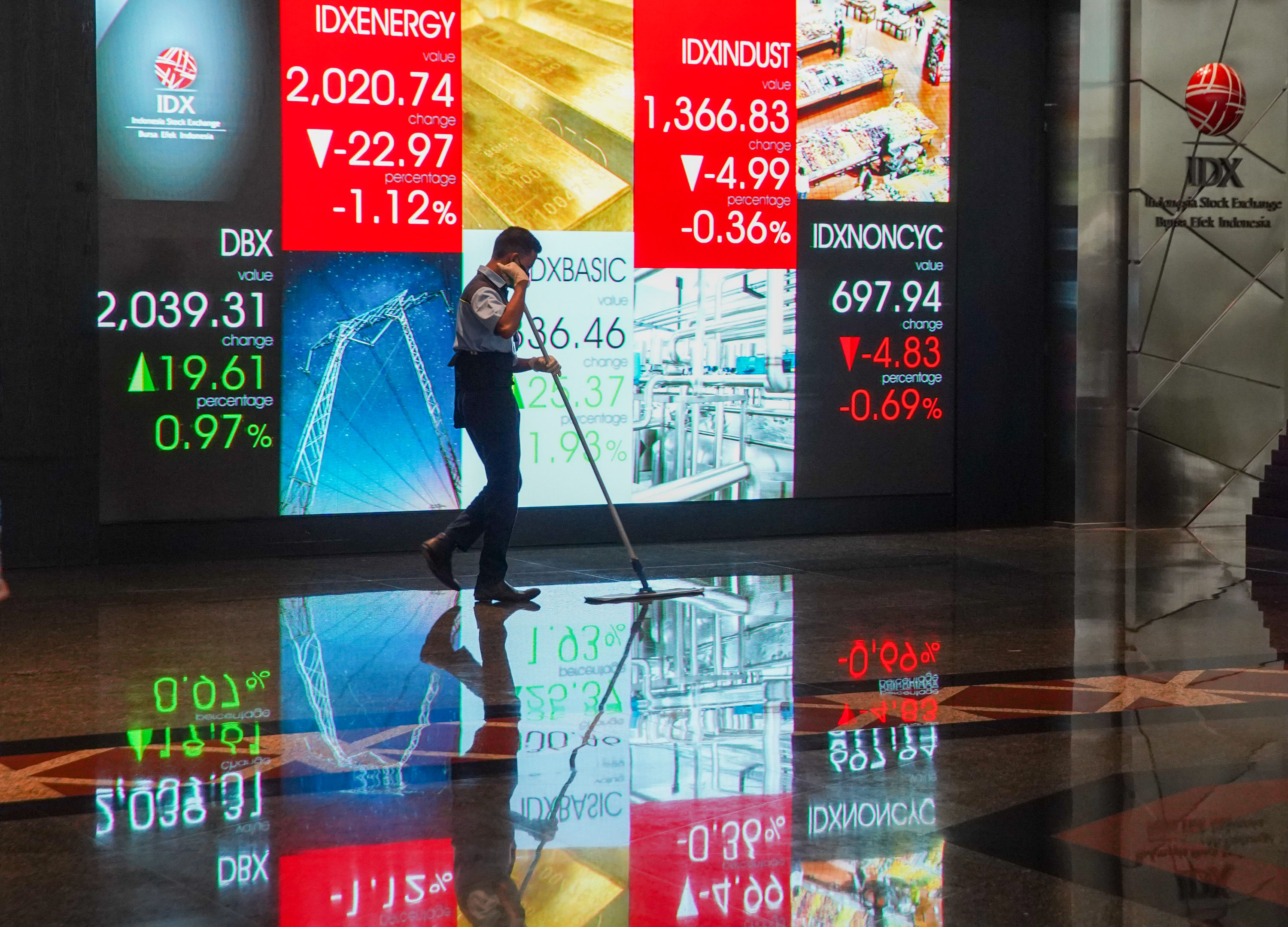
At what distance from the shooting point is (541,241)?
8758mm

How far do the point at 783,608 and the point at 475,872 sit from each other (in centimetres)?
367

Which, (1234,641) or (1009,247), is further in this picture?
(1009,247)

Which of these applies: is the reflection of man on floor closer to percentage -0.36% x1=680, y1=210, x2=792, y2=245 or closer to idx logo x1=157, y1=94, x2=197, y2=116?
idx logo x1=157, y1=94, x2=197, y2=116

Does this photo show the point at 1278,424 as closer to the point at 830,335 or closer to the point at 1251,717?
the point at 830,335

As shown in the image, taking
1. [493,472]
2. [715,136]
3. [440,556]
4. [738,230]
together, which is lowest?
[440,556]

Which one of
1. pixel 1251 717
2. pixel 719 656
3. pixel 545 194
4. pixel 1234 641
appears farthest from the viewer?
pixel 545 194

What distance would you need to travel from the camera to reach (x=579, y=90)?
8758 mm

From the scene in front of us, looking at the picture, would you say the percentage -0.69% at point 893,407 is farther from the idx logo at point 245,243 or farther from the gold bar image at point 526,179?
the idx logo at point 245,243

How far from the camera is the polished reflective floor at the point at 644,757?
9.43ft

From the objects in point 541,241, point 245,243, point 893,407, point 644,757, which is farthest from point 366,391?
point 644,757

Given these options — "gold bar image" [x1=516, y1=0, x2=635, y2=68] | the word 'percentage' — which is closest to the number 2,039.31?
the word 'percentage'

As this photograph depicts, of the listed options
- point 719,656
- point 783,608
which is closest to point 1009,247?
point 783,608

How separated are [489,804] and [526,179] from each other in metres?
5.77

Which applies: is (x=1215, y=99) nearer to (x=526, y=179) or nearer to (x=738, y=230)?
(x=738, y=230)
